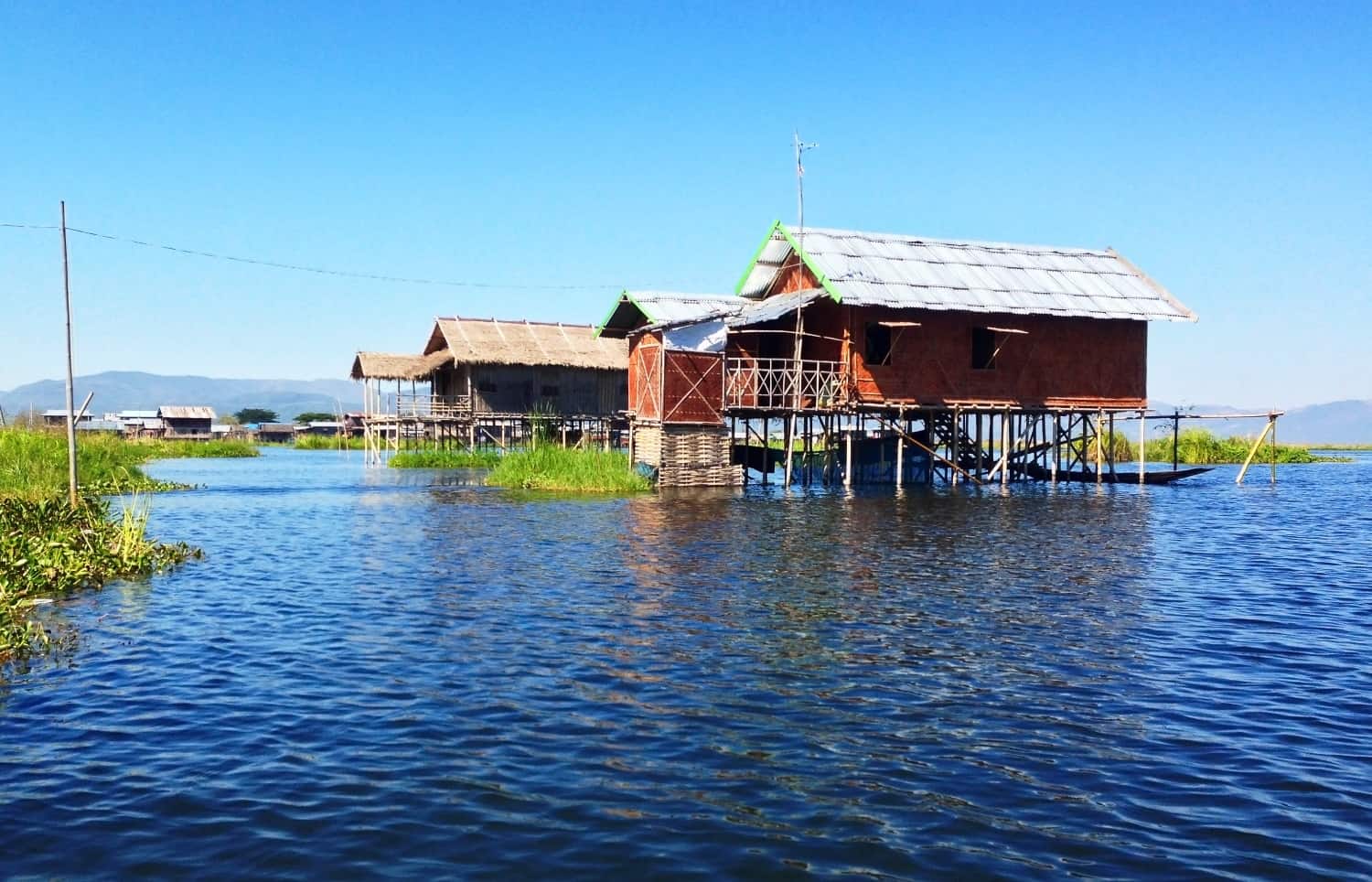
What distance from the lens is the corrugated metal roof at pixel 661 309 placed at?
30.1 m

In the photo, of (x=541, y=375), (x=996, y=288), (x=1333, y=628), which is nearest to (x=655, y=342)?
(x=996, y=288)

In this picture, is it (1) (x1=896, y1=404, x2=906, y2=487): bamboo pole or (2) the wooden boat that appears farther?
(2) the wooden boat

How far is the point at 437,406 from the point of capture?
4300 cm

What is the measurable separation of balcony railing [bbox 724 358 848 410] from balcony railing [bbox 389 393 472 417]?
54.8 ft

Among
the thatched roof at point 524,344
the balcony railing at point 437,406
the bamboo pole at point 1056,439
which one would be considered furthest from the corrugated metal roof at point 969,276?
the balcony railing at point 437,406

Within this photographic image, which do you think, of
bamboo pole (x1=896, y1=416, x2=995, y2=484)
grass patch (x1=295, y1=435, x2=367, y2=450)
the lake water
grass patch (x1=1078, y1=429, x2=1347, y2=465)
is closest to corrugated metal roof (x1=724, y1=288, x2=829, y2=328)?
bamboo pole (x1=896, y1=416, x2=995, y2=484)

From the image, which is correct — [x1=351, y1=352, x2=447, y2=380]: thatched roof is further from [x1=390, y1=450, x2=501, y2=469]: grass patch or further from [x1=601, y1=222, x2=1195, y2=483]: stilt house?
[x1=601, y1=222, x2=1195, y2=483]: stilt house

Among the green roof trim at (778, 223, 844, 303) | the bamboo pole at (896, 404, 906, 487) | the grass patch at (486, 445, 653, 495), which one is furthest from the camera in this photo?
the bamboo pole at (896, 404, 906, 487)

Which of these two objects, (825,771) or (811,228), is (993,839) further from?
(811,228)

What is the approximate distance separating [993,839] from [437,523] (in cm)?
1675

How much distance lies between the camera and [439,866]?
520 centimetres

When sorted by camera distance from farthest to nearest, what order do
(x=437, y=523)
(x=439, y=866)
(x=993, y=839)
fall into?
(x=437, y=523), (x=993, y=839), (x=439, y=866)

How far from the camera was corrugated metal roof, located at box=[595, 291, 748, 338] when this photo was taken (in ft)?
98.8

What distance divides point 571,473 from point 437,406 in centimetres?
1554
